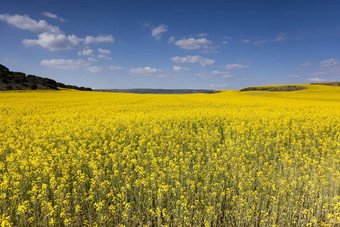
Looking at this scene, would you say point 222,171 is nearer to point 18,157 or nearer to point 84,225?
point 84,225

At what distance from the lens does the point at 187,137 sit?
900cm

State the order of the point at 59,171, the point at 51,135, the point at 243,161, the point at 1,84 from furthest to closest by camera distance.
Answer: the point at 1,84
the point at 51,135
the point at 243,161
the point at 59,171

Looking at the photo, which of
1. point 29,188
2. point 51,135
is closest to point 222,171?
point 29,188

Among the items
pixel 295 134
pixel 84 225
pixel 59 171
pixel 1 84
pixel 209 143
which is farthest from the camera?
pixel 1 84

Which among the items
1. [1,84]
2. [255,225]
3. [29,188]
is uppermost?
[1,84]

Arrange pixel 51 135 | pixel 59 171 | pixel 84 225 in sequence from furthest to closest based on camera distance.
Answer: pixel 51 135, pixel 59 171, pixel 84 225

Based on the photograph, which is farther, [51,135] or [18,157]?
[51,135]

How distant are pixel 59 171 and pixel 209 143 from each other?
5.55 metres

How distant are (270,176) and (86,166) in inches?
234

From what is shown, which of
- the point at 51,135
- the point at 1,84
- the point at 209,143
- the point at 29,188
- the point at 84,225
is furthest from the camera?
the point at 1,84

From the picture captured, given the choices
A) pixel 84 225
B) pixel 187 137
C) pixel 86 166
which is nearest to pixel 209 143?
pixel 187 137

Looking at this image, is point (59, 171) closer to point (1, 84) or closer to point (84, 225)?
point (84, 225)

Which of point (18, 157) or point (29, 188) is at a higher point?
point (18, 157)

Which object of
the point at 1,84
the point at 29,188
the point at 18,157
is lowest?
the point at 29,188
